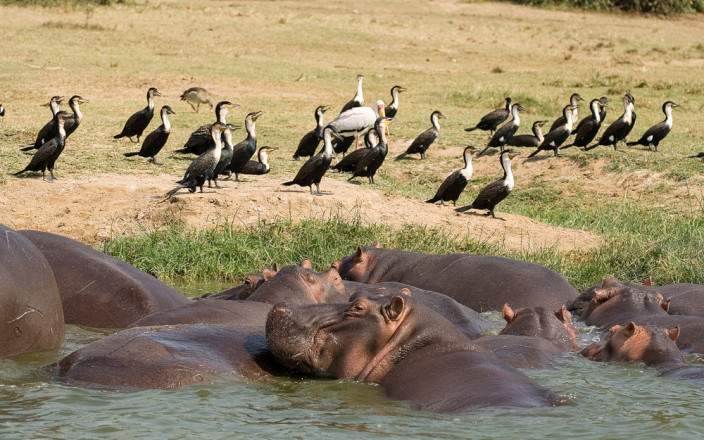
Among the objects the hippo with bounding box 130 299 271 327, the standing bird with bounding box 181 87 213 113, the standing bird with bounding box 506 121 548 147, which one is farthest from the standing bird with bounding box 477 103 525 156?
the hippo with bounding box 130 299 271 327

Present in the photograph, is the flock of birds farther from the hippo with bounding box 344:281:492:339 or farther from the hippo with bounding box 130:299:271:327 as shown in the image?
the hippo with bounding box 130:299:271:327

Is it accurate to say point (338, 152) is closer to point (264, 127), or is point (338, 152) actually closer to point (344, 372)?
point (264, 127)

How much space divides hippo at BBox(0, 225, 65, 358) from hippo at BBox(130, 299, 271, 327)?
48 centimetres

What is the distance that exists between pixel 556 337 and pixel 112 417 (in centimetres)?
266

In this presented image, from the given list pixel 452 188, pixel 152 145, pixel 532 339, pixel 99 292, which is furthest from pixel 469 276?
pixel 152 145

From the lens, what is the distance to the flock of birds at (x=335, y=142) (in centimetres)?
1262

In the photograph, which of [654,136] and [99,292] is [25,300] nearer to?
[99,292]

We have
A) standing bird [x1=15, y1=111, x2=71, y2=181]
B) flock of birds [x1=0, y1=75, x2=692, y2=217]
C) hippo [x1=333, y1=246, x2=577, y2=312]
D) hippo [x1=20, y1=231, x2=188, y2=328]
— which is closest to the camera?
hippo [x1=20, y1=231, x2=188, y2=328]

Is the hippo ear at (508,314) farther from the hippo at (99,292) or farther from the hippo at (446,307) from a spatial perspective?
the hippo at (99,292)

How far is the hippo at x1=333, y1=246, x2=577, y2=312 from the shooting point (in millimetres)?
8180

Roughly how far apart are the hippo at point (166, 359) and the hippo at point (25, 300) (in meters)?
0.33

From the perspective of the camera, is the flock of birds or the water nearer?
the water

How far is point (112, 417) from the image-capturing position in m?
4.92

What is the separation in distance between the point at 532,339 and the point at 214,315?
157 cm
